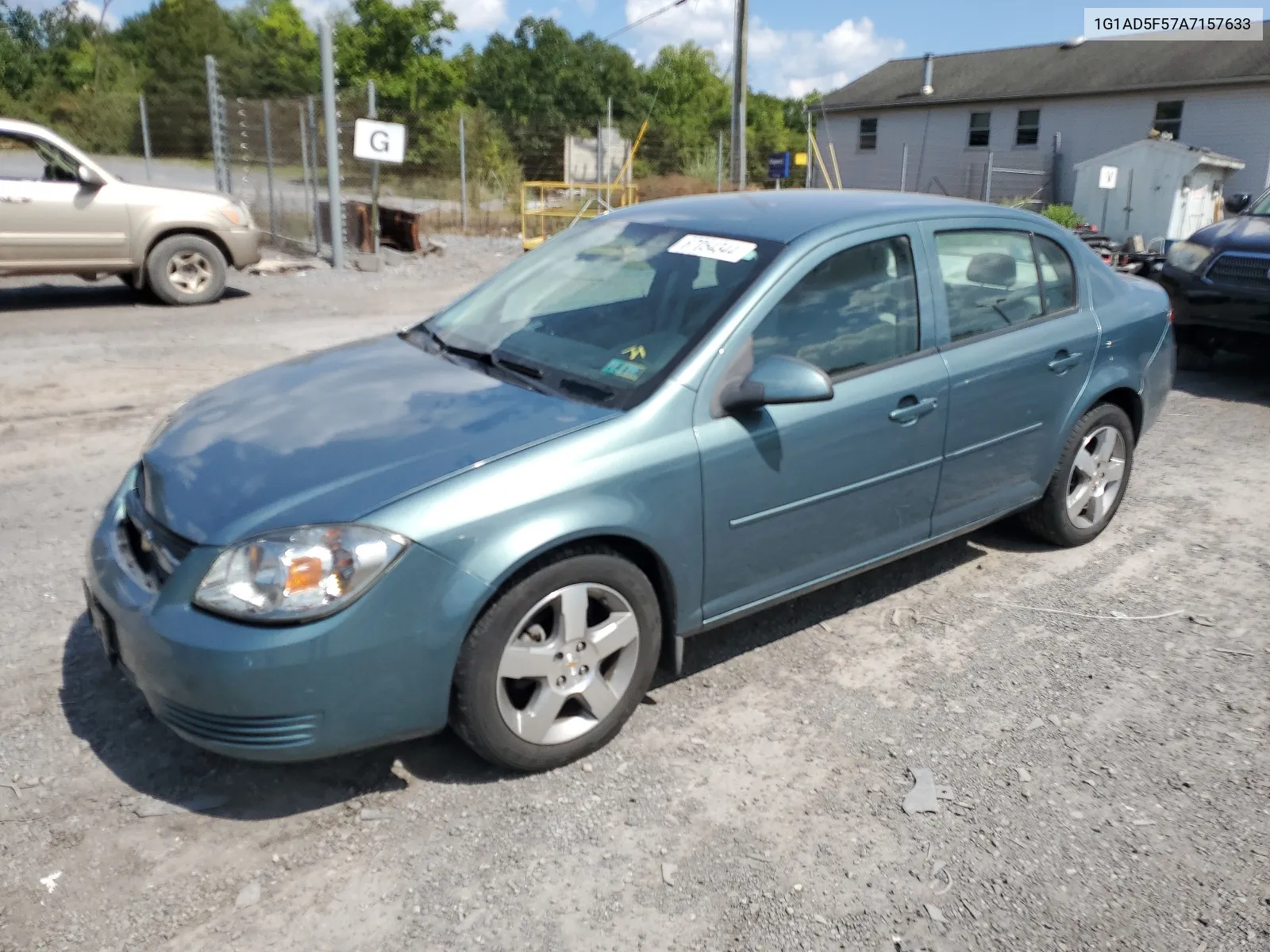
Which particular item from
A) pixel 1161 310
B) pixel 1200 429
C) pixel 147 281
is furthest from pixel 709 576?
pixel 147 281

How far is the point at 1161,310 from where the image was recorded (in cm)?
500

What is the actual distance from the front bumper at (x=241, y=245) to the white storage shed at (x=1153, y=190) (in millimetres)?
18998

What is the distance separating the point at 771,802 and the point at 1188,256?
7031 millimetres

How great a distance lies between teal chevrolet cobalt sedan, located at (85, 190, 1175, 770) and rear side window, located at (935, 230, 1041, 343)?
0.01m

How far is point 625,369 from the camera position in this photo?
3395mm

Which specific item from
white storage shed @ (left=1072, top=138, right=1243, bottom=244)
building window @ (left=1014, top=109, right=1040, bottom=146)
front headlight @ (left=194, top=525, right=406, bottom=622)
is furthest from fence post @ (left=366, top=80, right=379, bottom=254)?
building window @ (left=1014, top=109, right=1040, bottom=146)

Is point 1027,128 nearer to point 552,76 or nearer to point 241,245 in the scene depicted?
point 241,245

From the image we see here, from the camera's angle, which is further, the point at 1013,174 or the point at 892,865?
the point at 1013,174

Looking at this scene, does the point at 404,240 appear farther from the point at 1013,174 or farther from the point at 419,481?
the point at 1013,174

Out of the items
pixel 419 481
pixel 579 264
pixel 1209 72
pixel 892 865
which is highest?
pixel 1209 72

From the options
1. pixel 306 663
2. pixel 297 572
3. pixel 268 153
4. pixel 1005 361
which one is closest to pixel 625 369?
pixel 297 572

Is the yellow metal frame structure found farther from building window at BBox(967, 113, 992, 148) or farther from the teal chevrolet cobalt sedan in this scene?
building window at BBox(967, 113, 992, 148)

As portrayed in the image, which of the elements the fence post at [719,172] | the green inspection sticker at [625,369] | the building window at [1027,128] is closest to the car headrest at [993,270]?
the green inspection sticker at [625,369]

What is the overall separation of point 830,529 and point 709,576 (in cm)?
56
